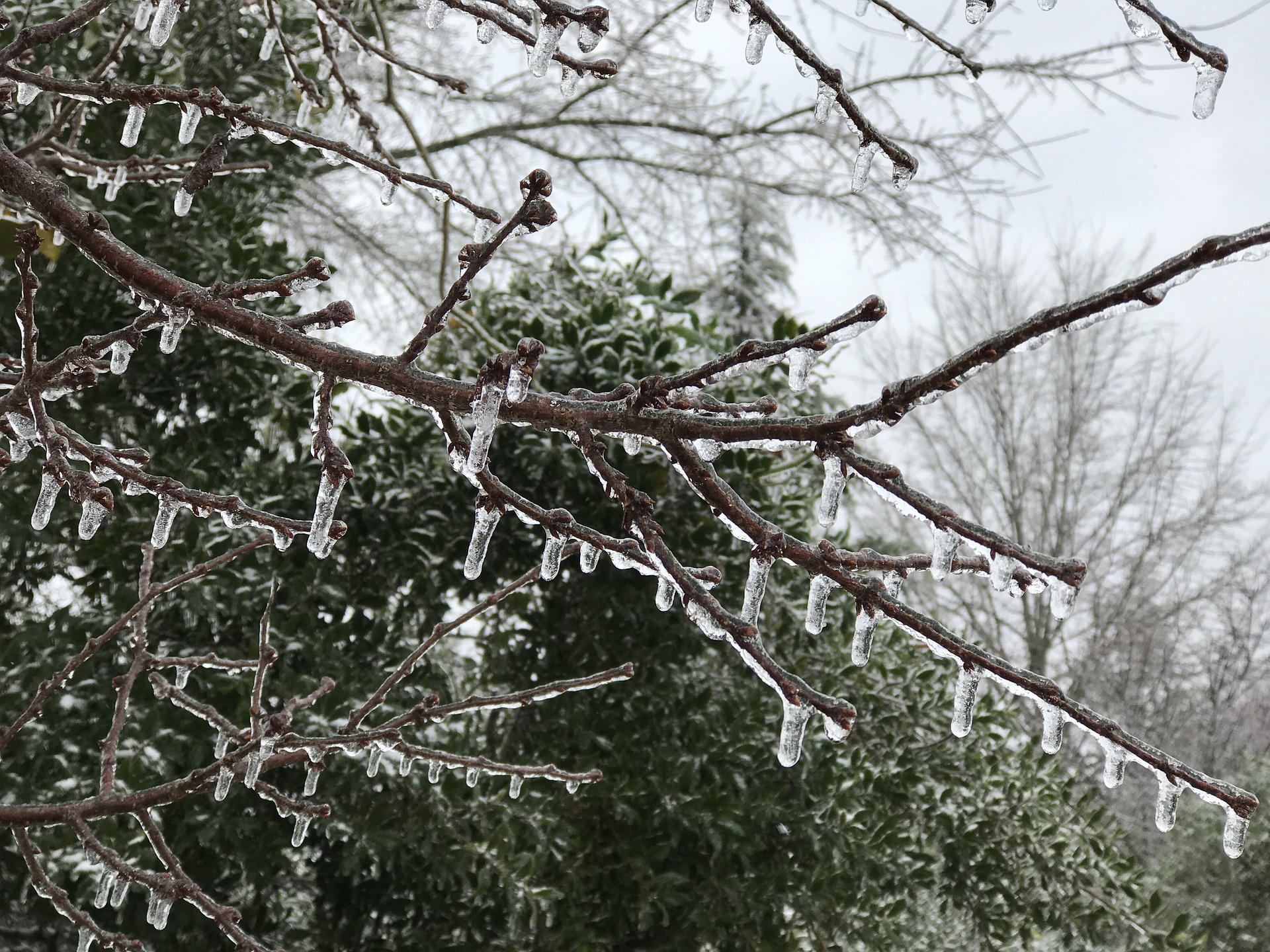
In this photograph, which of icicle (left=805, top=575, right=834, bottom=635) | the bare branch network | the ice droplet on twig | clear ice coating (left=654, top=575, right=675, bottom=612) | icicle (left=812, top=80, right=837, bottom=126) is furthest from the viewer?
the ice droplet on twig

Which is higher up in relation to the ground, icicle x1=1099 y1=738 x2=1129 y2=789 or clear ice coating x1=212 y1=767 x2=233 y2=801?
icicle x1=1099 y1=738 x2=1129 y2=789

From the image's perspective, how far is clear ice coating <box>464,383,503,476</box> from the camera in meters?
0.69

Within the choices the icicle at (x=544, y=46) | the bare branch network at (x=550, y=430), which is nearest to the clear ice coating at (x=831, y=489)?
the bare branch network at (x=550, y=430)

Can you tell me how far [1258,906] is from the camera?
18.6 feet

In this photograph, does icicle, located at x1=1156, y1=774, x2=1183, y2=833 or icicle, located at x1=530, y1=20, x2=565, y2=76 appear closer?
icicle, located at x1=1156, y1=774, x2=1183, y2=833

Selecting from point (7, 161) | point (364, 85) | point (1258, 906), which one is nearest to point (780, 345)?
point (7, 161)

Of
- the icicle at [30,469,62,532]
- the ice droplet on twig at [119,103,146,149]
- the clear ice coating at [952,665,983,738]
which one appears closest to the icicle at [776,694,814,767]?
the clear ice coating at [952,665,983,738]

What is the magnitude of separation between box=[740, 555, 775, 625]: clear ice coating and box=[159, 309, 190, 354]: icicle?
1.68 ft

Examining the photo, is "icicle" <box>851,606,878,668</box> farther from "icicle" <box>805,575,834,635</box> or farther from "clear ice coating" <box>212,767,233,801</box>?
"clear ice coating" <box>212,767,233,801</box>

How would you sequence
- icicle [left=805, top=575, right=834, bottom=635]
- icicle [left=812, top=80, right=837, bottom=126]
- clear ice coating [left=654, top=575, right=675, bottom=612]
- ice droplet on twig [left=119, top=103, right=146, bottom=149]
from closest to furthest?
icicle [left=805, top=575, right=834, bottom=635] → clear ice coating [left=654, top=575, right=675, bottom=612] → icicle [left=812, top=80, right=837, bottom=126] → ice droplet on twig [left=119, top=103, right=146, bottom=149]

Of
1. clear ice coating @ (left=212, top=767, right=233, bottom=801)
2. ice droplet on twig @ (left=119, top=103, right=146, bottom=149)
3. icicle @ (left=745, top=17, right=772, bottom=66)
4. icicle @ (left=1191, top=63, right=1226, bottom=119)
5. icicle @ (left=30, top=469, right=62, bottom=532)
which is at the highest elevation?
icicle @ (left=745, top=17, right=772, bottom=66)

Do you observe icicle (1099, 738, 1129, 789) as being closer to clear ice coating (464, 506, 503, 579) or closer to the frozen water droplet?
the frozen water droplet

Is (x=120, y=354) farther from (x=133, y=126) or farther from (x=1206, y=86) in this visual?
(x=1206, y=86)

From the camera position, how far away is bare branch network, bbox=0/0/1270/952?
637 millimetres
